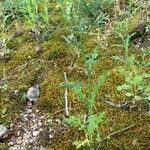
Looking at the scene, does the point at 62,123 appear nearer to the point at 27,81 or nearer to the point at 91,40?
the point at 27,81

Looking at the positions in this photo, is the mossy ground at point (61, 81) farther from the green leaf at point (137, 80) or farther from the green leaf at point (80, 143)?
the green leaf at point (137, 80)

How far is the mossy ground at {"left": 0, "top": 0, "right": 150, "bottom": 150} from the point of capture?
2.71 meters

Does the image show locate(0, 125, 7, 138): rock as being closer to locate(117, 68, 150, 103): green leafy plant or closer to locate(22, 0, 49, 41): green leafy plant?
locate(117, 68, 150, 103): green leafy plant

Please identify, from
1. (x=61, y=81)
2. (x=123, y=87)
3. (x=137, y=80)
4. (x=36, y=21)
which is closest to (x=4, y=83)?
(x=61, y=81)

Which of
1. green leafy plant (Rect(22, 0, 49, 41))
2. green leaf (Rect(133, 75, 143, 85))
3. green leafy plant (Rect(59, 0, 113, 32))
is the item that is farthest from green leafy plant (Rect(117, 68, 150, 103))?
green leafy plant (Rect(22, 0, 49, 41))

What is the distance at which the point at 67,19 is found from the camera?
388 centimetres

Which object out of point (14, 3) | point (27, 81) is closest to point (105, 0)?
point (14, 3)

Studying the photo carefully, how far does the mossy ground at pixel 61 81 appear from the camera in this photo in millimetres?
2713

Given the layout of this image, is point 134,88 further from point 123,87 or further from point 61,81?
point 61,81

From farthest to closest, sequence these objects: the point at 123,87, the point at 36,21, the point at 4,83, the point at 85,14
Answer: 1. the point at 85,14
2. the point at 36,21
3. the point at 4,83
4. the point at 123,87

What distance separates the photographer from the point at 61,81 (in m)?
3.31

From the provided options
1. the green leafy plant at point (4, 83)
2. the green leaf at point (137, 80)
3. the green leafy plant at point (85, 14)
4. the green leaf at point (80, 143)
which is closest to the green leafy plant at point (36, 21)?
the green leafy plant at point (85, 14)

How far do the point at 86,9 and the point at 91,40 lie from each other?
474 mm

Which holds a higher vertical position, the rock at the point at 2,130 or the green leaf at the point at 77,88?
the green leaf at the point at 77,88
